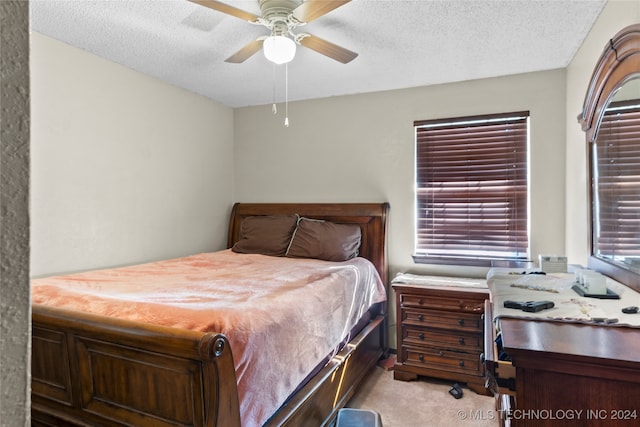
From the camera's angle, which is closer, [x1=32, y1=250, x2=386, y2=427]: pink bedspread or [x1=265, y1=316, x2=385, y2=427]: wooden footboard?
[x1=32, y1=250, x2=386, y2=427]: pink bedspread

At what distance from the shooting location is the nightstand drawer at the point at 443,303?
2.59 meters

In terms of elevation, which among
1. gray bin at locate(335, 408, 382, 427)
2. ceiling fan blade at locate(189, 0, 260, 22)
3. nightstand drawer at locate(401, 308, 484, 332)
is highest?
ceiling fan blade at locate(189, 0, 260, 22)

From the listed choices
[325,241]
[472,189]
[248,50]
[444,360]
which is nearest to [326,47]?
[248,50]

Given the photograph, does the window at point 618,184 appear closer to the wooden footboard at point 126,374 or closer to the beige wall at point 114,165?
the wooden footboard at point 126,374

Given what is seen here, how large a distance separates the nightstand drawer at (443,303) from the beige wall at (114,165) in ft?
6.64

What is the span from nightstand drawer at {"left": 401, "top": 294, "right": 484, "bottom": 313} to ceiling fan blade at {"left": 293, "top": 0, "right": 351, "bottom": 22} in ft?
6.63

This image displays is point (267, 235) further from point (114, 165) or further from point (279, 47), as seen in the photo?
point (279, 47)

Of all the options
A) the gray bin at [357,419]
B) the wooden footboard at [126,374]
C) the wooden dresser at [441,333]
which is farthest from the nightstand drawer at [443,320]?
the wooden footboard at [126,374]

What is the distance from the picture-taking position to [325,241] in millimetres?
3082

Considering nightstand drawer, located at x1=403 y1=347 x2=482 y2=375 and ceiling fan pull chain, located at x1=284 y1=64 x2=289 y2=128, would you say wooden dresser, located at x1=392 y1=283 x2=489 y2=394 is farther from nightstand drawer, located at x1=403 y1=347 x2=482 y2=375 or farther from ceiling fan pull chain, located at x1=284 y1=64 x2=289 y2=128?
ceiling fan pull chain, located at x1=284 y1=64 x2=289 y2=128

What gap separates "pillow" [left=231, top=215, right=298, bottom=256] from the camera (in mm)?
3246

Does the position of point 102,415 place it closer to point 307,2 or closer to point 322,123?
point 307,2

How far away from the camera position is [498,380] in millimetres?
991

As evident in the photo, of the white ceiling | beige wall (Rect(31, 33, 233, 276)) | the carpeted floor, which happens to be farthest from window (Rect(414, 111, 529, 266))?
beige wall (Rect(31, 33, 233, 276))
